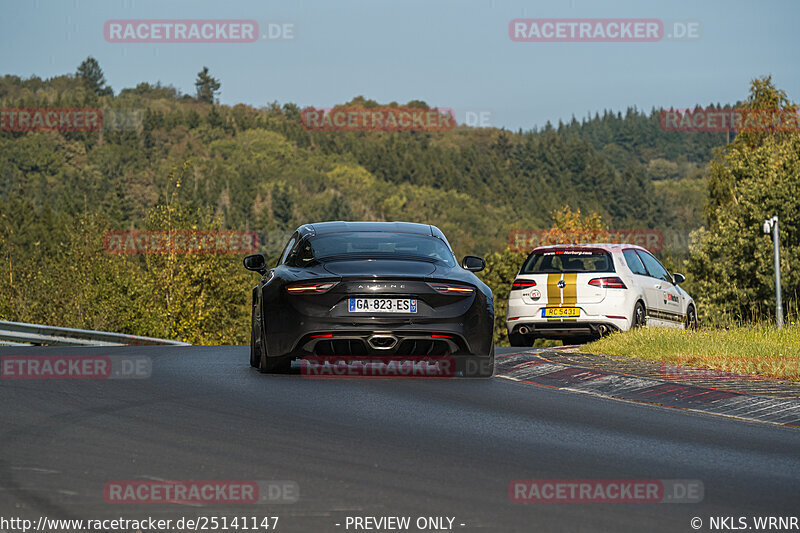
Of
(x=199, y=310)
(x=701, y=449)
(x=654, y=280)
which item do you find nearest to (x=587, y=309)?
(x=654, y=280)

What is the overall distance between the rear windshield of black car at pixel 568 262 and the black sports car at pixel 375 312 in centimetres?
716

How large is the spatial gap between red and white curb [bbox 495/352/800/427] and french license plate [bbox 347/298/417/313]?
5.54ft

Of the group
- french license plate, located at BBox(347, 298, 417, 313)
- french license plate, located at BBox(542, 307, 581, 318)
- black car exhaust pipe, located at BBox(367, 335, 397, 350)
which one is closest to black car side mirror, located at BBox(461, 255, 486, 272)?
french license plate, located at BBox(347, 298, 417, 313)

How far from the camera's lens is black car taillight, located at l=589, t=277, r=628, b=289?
17.6 m

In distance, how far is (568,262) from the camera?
18562 millimetres

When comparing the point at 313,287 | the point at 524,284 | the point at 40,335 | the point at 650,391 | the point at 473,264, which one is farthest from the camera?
the point at 40,335

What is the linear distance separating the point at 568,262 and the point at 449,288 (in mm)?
8271

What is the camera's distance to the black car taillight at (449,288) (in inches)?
418

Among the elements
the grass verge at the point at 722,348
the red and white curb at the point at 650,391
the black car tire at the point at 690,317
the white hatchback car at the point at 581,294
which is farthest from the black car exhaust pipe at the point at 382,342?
the black car tire at the point at 690,317

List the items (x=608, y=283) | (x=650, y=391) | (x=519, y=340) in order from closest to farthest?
1. (x=650, y=391)
2. (x=608, y=283)
3. (x=519, y=340)

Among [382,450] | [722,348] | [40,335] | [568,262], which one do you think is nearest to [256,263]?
[722,348]

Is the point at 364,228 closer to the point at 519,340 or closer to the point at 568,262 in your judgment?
the point at 519,340

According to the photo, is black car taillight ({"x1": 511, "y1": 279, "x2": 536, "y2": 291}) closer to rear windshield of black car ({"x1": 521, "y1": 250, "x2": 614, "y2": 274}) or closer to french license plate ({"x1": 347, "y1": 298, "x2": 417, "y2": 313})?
rear windshield of black car ({"x1": 521, "y1": 250, "x2": 614, "y2": 274})

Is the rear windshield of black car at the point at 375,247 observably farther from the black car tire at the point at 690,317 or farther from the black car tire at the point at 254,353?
the black car tire at the point at 690,317
